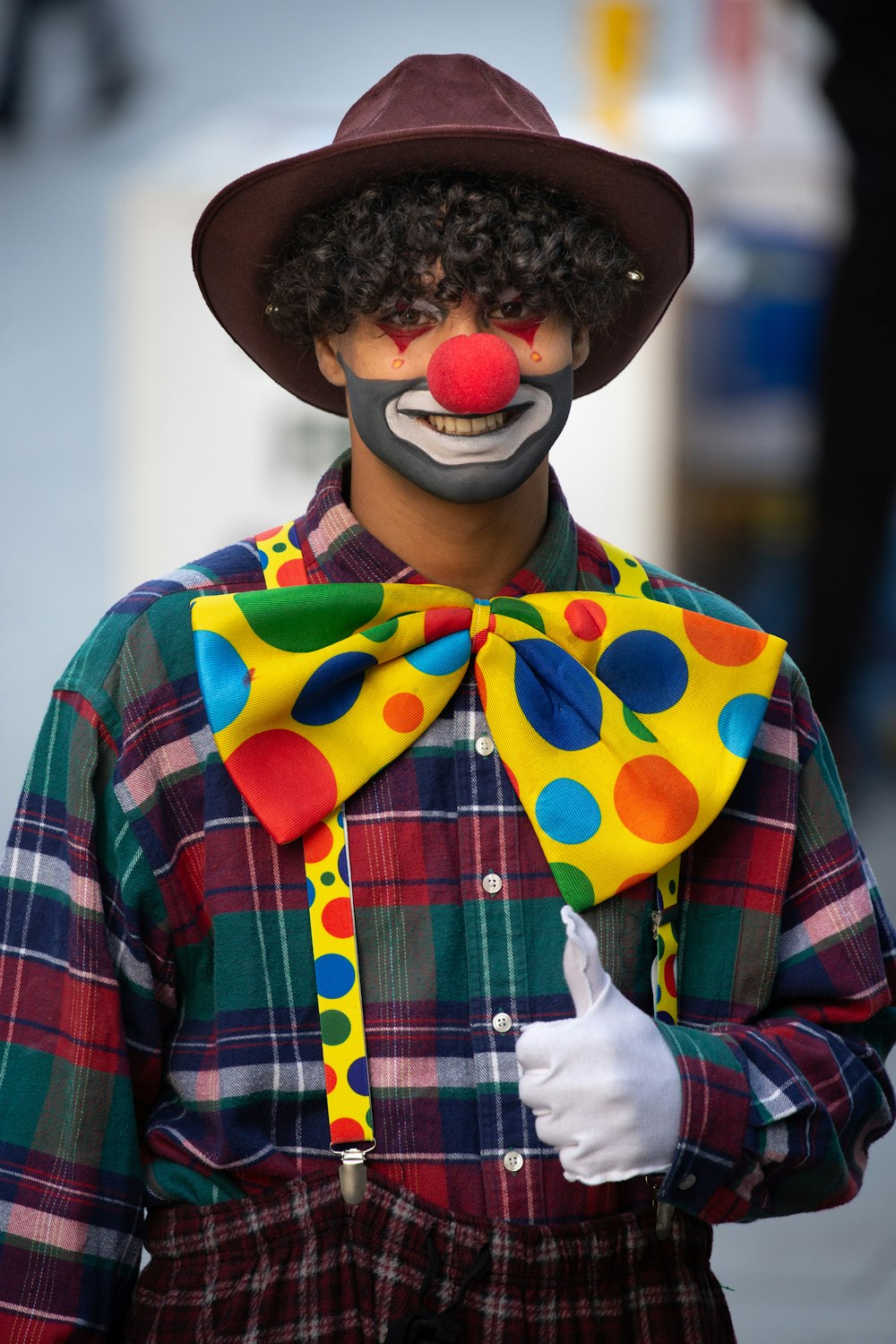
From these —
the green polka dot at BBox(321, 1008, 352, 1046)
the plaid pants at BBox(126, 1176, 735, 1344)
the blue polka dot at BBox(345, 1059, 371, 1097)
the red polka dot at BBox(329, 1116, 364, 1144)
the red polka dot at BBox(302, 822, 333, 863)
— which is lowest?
the plaid pants at BBox(126, 1176, 735, 1344)

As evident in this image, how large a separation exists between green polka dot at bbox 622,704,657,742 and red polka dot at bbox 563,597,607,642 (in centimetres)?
8

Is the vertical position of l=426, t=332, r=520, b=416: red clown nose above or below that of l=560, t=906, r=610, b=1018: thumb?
above

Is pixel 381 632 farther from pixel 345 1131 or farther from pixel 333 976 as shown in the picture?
pixel 345 1131

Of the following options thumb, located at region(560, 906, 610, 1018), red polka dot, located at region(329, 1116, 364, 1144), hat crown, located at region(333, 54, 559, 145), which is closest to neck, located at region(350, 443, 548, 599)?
hat crown, located at region(333, 54, 559, 145)

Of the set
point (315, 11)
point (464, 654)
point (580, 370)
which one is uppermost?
point (315, 11)

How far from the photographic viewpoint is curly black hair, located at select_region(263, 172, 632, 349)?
1694 millimetres

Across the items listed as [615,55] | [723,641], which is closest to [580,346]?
[723,641]

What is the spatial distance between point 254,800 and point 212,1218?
→ 16.3 inches

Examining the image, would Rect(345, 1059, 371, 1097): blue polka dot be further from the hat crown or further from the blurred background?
the blurred background

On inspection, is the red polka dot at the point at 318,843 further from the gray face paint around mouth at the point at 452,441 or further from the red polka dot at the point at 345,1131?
the gray face paint around mouth at the point at 452,441

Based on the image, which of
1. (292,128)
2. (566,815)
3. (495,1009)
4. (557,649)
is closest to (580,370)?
(557,649)

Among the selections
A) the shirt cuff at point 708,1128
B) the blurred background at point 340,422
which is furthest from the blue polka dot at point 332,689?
the blurred background at point 340,422

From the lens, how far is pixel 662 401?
5539 mm

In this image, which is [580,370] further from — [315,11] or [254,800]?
[315,11]
